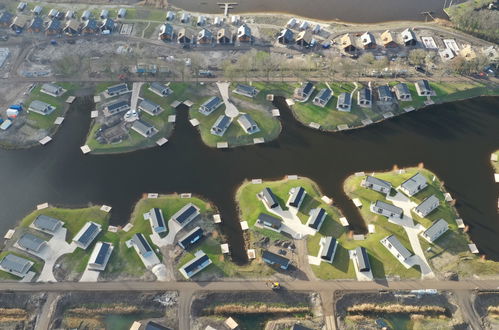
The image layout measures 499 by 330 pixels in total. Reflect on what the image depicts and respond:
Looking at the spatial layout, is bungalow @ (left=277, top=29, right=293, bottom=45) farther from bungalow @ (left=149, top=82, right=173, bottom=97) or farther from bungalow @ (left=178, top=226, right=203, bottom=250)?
bungalow @ (left=178, top=226, right=203, bottom=250)

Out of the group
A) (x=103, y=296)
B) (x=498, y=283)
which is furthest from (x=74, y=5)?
(x=498, y=283)

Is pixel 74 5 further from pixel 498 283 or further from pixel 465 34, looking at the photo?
pixel 498 283

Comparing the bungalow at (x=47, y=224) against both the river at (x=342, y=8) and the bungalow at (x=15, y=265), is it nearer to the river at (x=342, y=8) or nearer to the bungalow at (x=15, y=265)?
the bungalow at (x=15, y=265)

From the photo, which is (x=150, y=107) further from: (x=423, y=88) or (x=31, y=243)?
(x=423, y=88)

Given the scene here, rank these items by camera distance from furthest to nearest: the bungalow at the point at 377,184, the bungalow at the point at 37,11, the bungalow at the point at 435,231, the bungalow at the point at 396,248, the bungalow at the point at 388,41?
the bungalow at the point at 37,11, the bungalow at the point at 388,41, the bungalow at the point at 377,184, the bungalow at the point at 435,231, the bungalow at the point at 396,248

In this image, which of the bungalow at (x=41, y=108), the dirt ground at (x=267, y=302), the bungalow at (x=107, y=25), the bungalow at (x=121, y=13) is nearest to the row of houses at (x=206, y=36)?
the bungalow at (x=107, y=25)

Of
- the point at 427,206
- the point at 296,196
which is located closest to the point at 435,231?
the point at 427,206
